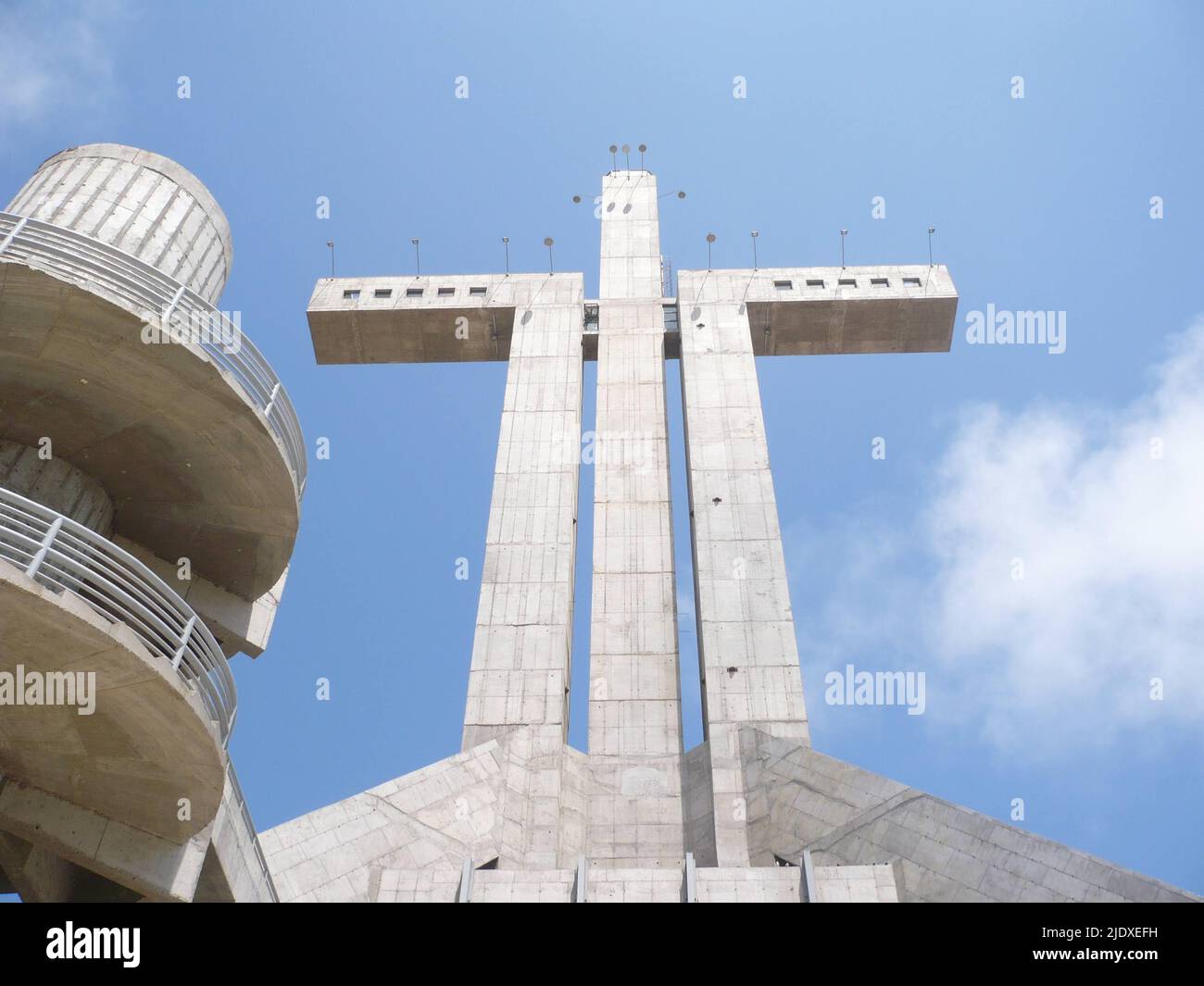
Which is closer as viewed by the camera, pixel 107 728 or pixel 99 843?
pixel 107 728

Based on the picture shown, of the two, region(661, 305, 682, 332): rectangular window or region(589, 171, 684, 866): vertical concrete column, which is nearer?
region(589, 171, 684, 866): vertical concrete column

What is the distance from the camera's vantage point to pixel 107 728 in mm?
12523

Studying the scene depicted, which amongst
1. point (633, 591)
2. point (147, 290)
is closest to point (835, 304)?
point (633, 591)

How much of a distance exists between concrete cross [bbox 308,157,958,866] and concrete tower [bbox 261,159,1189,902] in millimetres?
56

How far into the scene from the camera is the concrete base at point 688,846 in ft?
61.4

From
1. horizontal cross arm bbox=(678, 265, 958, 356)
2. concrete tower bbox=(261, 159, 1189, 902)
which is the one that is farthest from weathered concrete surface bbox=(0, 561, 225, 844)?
horizontal cross arm bbox=(678, 265, 958, 356)

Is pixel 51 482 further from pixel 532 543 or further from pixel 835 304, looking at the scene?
A: pixel 835 304

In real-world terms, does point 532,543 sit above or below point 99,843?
above

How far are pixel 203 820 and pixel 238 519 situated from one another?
4.88 m

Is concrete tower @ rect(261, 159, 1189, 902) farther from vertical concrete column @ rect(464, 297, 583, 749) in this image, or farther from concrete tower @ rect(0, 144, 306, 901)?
concrete tower @ rect(0, 144, 306, 901)

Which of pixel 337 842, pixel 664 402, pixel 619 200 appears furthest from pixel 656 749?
pixel 619 200

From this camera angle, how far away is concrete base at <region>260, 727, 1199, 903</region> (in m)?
18.7

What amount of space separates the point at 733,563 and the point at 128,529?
1371 cm

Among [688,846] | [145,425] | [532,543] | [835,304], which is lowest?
[688,846]
